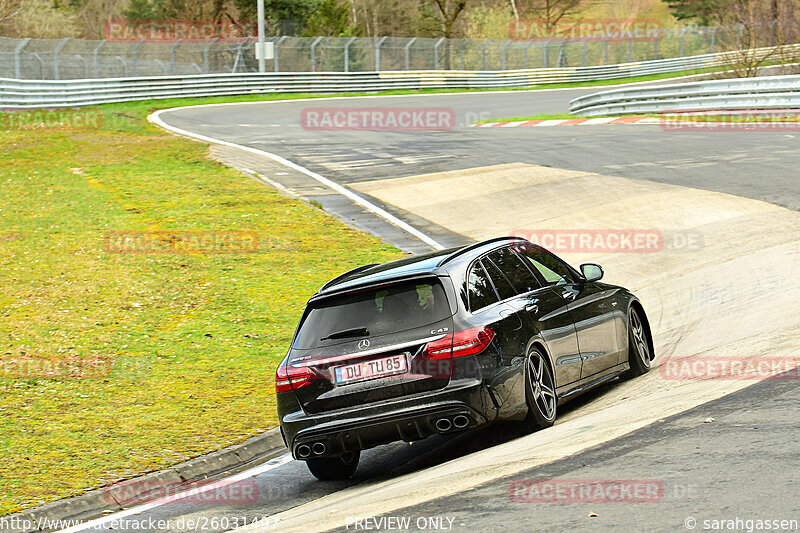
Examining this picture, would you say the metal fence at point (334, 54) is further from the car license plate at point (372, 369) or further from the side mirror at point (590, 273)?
the car license plate at point (372, 369)

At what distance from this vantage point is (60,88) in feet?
122

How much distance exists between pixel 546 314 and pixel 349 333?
5.72ft

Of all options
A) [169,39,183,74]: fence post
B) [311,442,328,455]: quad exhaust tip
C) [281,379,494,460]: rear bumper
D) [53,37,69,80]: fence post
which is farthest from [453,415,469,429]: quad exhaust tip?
[169,39,183,74]: fence post

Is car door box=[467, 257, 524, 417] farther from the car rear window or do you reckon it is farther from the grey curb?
the grey curb

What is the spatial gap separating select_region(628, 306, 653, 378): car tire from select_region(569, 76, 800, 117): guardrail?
63.5 feet

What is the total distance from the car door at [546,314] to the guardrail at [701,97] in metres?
20.7

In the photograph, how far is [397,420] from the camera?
707cm

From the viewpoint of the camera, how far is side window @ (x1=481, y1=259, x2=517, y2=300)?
7898 millimetres

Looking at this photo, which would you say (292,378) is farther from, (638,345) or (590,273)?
(638,345)

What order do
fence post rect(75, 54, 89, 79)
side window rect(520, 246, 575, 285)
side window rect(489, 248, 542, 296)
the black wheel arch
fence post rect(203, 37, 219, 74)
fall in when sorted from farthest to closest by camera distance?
fence post rect(203, 37, 219, 74)
fence post rect(75, 54, 89, 79)
the black wheel arch
side window rect(520, 246, 575, 285)
side window rect(489, 248, 542, 296)

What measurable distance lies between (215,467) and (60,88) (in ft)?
105

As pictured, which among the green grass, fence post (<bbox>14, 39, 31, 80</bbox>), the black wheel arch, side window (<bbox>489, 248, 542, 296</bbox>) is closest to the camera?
side window (<bbox>489, 248, 542, 296</bbox>)

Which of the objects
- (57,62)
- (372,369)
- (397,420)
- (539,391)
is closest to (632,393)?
(539,391)

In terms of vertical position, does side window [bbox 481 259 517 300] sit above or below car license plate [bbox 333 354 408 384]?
above
